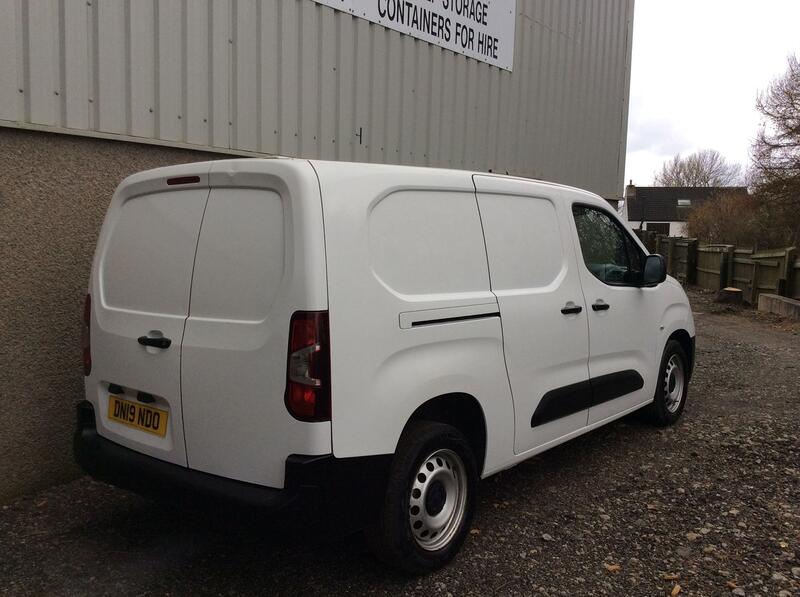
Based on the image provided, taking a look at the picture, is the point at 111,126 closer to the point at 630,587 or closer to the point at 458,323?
the point at 458,323

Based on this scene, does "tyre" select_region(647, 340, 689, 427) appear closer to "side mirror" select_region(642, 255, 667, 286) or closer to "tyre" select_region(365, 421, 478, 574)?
"side mirror" select_region(642, 255, 667, 286)

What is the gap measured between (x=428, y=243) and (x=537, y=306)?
2.99 feet

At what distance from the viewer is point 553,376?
150 inches

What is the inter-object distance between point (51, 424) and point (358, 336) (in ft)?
8.61

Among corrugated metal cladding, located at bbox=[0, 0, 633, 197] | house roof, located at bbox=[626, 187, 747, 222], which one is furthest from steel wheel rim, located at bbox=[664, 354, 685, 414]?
house roof, located at bbox=[626, 187, 747, 222]

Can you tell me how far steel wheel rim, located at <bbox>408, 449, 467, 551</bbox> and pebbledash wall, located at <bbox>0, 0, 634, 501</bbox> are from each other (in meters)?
2.53

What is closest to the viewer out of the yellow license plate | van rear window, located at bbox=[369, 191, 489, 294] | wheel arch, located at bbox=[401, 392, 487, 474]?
van rear window, located at bbox=[369, 191, 489, 294]

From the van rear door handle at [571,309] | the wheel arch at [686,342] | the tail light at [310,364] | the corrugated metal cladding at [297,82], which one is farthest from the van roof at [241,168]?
the wheel arch at [686,342]

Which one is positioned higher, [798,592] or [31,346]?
[31,346]

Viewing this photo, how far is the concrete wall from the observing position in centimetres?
396

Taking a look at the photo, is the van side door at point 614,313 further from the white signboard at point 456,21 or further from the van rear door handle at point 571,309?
the white signboard at point 456,21

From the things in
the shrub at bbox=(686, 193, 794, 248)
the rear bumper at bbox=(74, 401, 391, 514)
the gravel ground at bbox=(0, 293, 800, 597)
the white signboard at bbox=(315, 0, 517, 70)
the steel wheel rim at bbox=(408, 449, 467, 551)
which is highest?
the white signboard at bbox=(315, 0, 517, 70)

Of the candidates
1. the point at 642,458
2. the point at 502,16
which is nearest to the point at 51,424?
the point at 642,458

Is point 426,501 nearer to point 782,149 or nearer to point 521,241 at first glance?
point 521,241
